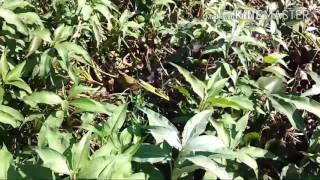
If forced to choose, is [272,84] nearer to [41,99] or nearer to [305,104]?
[305,104]

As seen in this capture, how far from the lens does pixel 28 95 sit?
181 cm

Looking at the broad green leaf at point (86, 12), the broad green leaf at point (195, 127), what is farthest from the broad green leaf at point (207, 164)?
the broad green leaf at point (86, 12)

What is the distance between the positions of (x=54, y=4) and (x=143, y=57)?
518 millimetres

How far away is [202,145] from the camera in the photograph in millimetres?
1445

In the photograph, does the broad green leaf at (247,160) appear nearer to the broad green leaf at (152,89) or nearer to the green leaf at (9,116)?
the broad green leaf at (152,89)

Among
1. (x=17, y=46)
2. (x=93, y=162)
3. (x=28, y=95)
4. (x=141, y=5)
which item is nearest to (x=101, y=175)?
(x=93, y=162)

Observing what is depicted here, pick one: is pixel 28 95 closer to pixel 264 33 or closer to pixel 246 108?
pixel 246 108

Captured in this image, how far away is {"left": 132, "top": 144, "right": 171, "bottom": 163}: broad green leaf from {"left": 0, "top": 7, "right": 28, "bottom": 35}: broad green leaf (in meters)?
0.70

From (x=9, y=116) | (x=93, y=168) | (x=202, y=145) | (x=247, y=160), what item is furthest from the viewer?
(x=9, y=116)

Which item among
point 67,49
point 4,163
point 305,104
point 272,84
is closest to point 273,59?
point 272,84

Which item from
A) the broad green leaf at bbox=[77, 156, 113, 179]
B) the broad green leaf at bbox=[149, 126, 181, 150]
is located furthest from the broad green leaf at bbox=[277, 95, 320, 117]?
the broad green leaf at bbox=[77, 156, 113, 179]

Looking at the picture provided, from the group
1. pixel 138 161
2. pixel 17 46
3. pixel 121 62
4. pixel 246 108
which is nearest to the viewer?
pixel 138 161

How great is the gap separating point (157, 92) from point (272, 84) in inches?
18.2

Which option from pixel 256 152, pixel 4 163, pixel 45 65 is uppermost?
pixel 45 65
